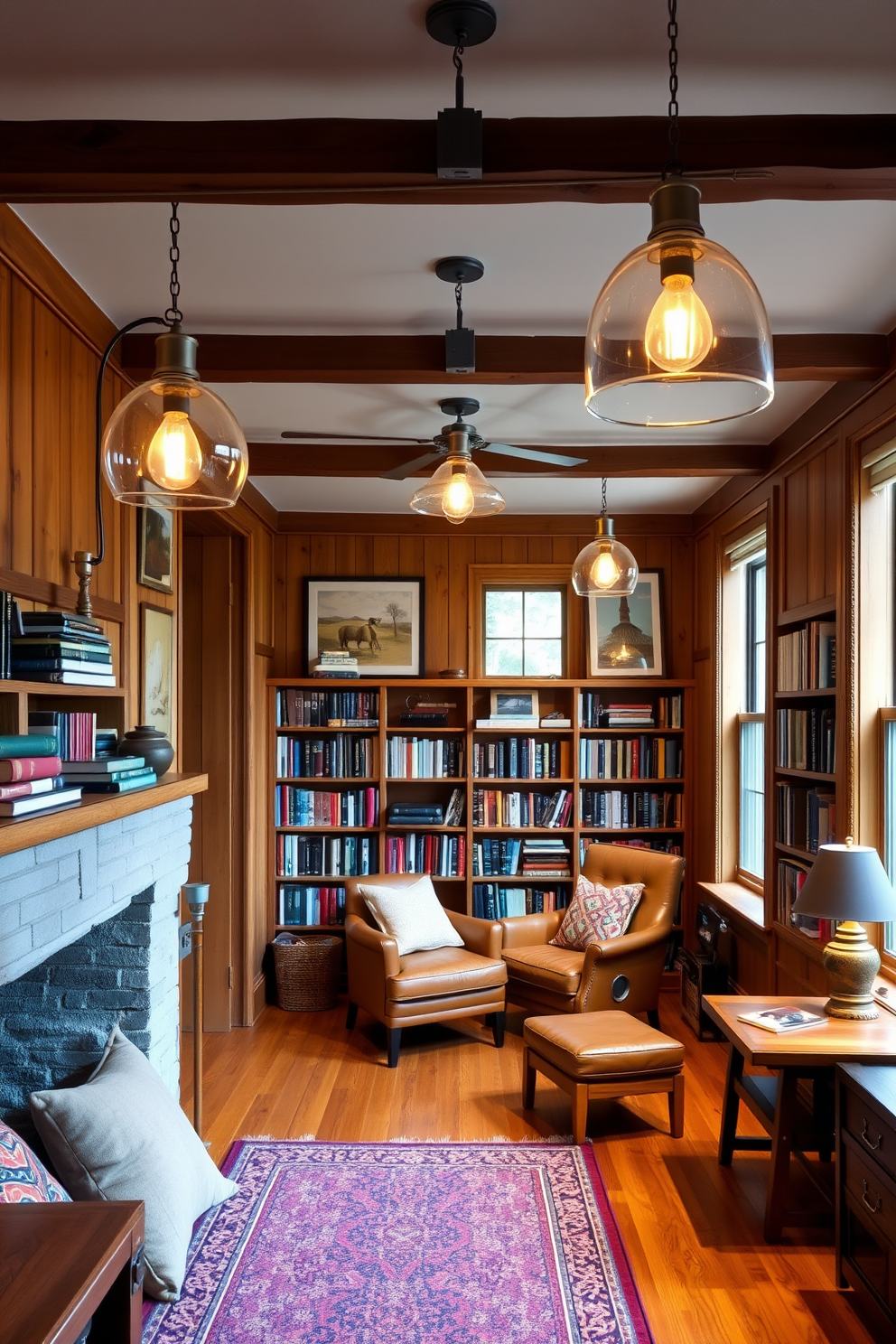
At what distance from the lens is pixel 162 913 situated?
3102 millimetres

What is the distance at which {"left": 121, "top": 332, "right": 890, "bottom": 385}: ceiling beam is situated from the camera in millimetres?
3191

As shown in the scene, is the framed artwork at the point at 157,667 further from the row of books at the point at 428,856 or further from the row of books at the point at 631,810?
the row of books at the point at 631,810

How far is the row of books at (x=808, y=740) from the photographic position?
12.3 ft

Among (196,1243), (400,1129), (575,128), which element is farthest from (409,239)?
(400,1129)

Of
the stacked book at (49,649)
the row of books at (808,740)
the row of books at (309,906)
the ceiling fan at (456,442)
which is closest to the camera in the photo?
the stacked book at (49,649)

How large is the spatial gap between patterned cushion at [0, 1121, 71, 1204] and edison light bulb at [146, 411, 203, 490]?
1424mm

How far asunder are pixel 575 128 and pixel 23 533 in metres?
1.53

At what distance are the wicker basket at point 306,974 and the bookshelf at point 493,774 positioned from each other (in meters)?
0.37

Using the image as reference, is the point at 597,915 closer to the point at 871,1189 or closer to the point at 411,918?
the point at 411,918

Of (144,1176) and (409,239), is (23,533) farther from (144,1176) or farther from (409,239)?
(144,1176)

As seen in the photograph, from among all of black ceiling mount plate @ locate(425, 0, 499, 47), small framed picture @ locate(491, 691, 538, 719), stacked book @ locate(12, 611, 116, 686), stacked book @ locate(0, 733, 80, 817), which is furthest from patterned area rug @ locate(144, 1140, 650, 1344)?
black ceiling mount plate @ locate(425, 0, 499, 47)

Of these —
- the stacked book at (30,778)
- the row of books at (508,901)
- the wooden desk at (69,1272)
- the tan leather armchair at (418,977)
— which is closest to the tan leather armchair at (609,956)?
the tan leather armchair at (418,977)

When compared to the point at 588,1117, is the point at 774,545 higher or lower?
higher

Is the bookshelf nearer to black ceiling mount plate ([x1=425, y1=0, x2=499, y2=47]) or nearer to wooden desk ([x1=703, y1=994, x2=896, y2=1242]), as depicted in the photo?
wooden desk ([x1=703, y1=994, x2=896, y2=1242])
